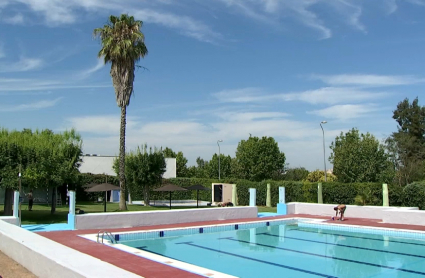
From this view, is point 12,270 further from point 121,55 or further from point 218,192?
point 218,192

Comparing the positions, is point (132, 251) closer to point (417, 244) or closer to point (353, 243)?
point (353, 243)

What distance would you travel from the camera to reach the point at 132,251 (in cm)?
1112

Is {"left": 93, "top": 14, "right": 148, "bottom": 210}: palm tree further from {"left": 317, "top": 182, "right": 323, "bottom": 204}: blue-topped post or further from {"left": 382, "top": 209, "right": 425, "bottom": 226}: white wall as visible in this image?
{"left": 382, "top": 209, "right": 425, "bottom": 226}: white wall

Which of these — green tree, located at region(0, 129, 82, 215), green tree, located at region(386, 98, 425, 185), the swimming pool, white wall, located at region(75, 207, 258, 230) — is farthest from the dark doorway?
green tree, located at region(386, 98, 425, 185)

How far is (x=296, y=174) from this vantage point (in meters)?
68.6

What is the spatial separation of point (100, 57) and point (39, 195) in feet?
51.2

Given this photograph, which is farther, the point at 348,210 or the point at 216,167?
the point at 216,167

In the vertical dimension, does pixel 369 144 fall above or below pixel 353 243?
above

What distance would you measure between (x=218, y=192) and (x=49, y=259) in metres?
29.7

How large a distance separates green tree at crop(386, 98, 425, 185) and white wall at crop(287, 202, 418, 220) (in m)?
26.0

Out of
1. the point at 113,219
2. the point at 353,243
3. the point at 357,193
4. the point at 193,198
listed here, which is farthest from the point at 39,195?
the point at 353,243

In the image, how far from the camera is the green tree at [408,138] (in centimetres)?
5034

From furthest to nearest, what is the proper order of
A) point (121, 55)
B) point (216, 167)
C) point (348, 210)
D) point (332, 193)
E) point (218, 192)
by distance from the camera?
point (216, 167)
point (218, 192)
point (332, 193)
point (121, 55)
point (348, 210)

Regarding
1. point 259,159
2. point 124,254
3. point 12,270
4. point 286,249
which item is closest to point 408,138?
point 259,159
